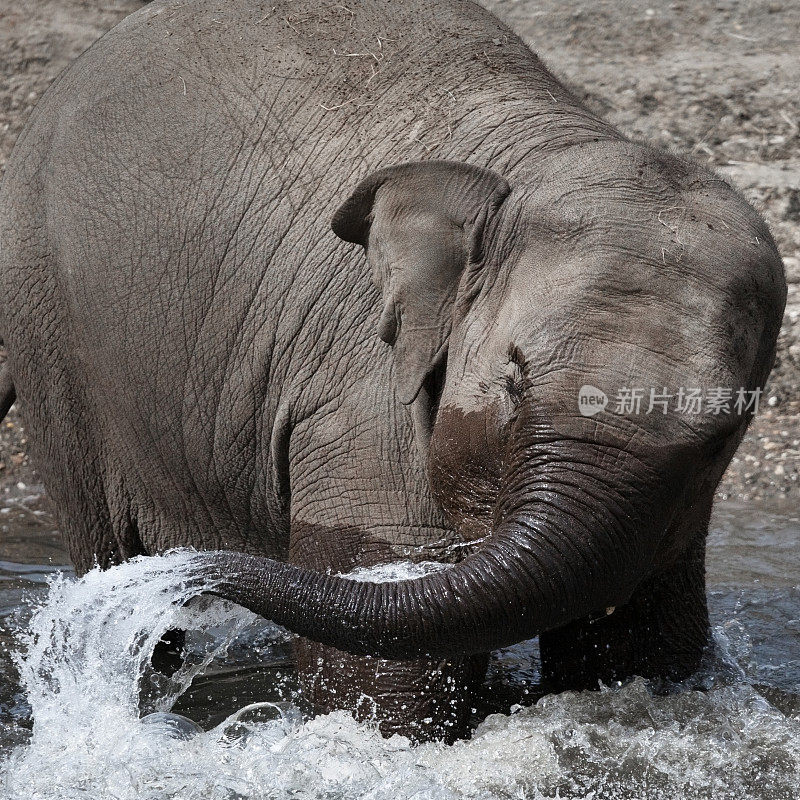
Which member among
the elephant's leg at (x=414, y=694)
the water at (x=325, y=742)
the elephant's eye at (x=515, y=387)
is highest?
the elephant's eye at (x=515, y=387)

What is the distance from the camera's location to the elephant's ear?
3674 mm

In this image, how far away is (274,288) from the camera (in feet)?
14.5

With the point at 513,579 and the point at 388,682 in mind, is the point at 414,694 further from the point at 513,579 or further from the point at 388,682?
the point at 513,579

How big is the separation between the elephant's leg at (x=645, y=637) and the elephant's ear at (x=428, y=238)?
1132 mm

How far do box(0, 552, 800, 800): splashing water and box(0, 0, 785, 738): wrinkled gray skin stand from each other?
0.15m

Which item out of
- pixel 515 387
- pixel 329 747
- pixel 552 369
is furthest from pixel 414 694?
pixel 552 369

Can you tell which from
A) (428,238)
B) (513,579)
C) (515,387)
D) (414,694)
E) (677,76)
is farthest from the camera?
(677,76)

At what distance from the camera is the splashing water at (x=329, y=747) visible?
3.90 m

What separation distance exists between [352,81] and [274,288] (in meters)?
0.73

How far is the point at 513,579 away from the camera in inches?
129

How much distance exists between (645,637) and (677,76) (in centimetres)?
703

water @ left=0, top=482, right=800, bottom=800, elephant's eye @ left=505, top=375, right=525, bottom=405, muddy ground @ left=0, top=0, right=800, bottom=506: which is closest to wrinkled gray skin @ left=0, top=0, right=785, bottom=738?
elephant's eye @ left=505, top=375, right=525, bottom=405

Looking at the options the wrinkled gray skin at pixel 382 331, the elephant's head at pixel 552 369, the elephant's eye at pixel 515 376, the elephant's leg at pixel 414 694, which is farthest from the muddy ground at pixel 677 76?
the elephant's eye at pixel 515 376

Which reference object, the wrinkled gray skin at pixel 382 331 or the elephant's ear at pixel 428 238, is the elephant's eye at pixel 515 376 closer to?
the wrinkled gray skin at pixel 382 331
